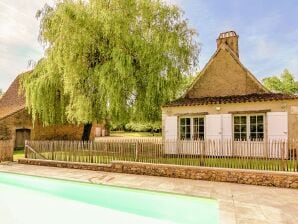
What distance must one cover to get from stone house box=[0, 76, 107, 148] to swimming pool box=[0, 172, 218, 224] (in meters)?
11.0

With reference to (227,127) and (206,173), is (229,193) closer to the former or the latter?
(206,173)

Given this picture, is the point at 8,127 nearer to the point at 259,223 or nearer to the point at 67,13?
the point at 67,13

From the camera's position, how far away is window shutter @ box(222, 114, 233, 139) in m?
15.2

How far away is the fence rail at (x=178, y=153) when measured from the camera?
1055 cm

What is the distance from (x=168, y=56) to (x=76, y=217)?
12.7 meters

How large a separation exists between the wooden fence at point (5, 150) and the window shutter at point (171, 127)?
31.4 feet

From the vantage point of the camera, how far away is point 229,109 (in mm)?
15344

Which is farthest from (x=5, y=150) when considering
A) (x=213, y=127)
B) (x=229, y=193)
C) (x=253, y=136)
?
(x=253, y=136)

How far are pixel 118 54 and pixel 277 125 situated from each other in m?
10.2

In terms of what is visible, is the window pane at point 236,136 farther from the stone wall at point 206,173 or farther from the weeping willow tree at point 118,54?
the weeping willow tree at point 118,54

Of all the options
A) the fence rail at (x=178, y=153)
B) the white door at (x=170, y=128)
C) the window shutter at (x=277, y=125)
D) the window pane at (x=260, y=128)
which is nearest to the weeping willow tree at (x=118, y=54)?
the white door at (x=170, y=128)

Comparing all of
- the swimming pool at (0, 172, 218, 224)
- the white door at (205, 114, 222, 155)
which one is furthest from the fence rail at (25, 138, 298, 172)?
the swimming pool at (0, 172, 218, 224)

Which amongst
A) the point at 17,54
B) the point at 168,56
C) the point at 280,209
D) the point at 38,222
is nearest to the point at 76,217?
the point at 38,222

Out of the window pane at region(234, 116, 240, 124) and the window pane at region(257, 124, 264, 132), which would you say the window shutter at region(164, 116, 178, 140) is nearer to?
the window pane at region(234, 116, 240, 124)
